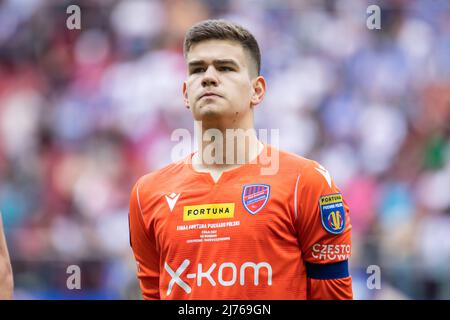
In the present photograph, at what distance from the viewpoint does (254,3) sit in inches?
385

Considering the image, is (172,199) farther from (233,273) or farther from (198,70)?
(198,70)

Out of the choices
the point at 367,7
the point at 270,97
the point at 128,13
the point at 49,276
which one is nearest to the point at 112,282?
the point at 49,276

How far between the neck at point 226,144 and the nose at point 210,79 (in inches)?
7.9

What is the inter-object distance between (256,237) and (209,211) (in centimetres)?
28

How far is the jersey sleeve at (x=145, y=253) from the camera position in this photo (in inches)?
169

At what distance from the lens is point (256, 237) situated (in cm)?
393

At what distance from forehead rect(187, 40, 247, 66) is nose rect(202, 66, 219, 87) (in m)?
0.07

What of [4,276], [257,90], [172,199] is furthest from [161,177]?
[4,276]

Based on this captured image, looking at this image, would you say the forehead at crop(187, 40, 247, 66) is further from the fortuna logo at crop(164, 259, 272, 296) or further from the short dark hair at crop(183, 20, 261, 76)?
the fortuna logo at crop(164, 259, 272, 296)

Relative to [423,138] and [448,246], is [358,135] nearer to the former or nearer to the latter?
[423,138]

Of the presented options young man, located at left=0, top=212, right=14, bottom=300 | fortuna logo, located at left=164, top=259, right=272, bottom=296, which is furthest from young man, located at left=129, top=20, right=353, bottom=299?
young man, located at left=0, top=212, right=14, bottom=300

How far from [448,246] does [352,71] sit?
2381mm
